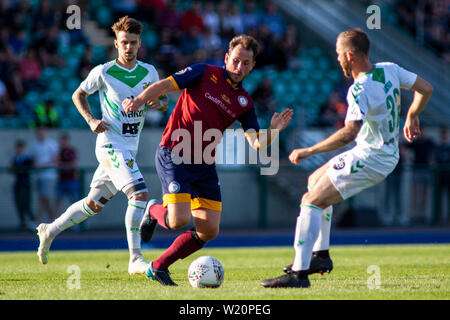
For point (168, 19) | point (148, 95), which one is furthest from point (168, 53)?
point (148, 95)

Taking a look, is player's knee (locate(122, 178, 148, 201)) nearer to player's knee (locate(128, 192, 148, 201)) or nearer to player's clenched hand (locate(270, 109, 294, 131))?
player's knee (locate(128, 192, 148, 201))

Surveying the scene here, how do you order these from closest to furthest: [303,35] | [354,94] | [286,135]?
[354,94] < [286,135] < [303,35]

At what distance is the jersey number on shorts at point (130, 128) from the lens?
327 inches

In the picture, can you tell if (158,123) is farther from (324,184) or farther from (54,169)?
(324,184)

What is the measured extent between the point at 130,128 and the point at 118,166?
0.49m

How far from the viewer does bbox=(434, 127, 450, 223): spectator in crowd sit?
17.6m

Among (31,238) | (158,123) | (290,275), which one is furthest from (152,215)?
(158,123)

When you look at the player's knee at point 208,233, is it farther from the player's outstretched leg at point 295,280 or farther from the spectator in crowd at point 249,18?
the spectator in crowd at point 249,18

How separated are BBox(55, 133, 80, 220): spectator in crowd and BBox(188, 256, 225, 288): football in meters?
9.31

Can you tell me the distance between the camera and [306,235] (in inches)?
257

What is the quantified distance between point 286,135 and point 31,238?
7.18 m

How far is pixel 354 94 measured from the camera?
6.42m

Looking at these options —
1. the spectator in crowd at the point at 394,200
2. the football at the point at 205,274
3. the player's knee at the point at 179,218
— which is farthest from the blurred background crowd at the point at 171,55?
the football at the point at 205,274

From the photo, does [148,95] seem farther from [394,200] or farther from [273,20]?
[273,20]
